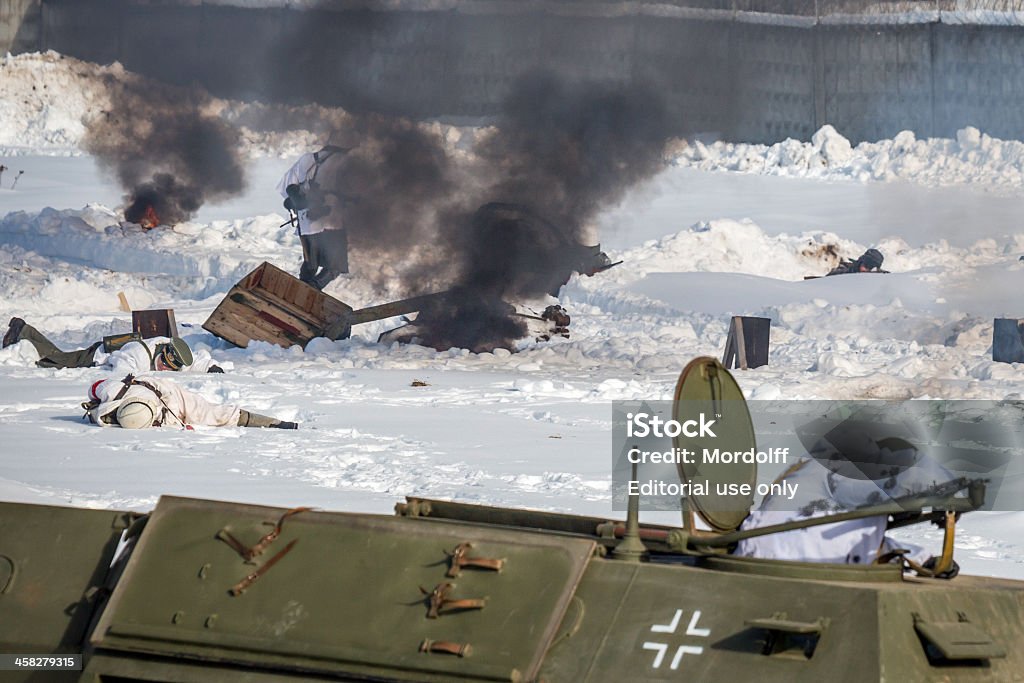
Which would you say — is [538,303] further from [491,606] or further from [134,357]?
[491,606]

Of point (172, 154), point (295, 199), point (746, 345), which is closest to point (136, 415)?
point (746, 345)

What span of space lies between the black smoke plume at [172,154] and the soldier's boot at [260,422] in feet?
48.1

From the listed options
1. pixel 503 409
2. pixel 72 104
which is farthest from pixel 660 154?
pixel 503 409

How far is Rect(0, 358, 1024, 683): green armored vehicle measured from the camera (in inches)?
135

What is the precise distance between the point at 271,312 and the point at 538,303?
4.30m

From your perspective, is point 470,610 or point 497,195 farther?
point 497,195

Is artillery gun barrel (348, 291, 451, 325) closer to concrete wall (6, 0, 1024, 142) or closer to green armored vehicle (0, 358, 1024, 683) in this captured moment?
concrete wall (6, 0, 1024, 142)

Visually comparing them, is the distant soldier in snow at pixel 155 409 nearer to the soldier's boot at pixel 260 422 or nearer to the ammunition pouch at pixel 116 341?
the soldier's boot at pixel 260 422

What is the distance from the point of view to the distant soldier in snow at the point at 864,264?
22.7 meters

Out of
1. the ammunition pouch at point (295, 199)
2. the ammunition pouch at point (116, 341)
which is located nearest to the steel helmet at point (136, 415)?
the ammunition pouch at point (116, 341)

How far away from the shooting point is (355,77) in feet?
83.3

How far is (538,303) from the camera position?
21312 millimetres

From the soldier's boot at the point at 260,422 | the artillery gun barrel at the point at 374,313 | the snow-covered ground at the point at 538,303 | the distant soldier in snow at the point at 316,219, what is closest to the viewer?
the snow-covered ground at the point at 538,303

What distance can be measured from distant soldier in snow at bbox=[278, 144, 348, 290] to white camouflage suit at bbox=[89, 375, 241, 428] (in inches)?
334
